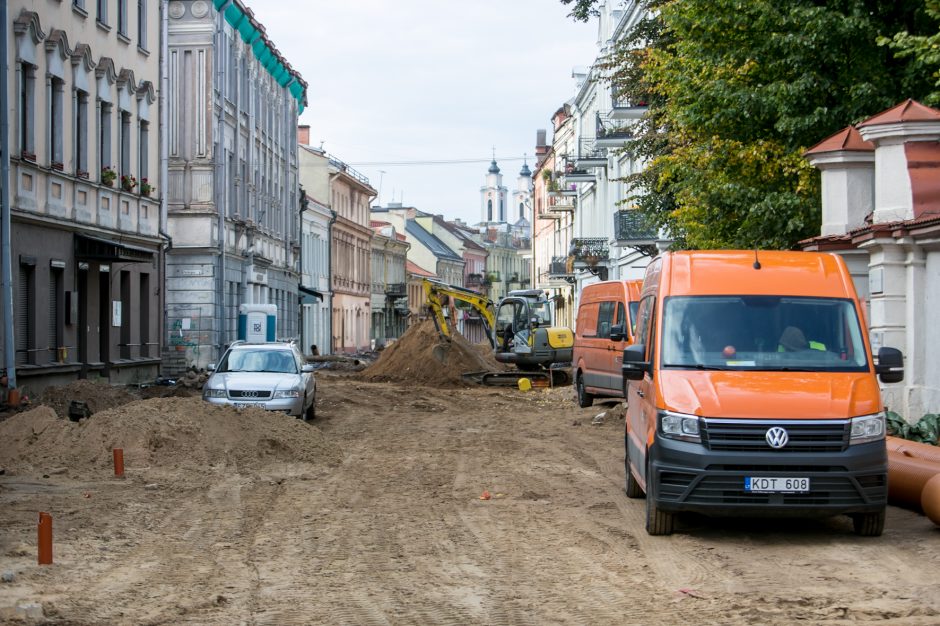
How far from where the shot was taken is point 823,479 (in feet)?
31.8

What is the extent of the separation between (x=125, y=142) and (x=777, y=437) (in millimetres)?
25376

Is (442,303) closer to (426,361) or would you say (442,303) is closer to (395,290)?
(426,361)

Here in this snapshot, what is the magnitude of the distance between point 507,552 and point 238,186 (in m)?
37.1

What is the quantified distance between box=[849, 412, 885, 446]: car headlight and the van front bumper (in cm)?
5

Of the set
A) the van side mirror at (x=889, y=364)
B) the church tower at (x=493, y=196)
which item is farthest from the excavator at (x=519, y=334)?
the church tower at (x=493, y=196)

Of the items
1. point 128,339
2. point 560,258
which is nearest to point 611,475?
point 128,339

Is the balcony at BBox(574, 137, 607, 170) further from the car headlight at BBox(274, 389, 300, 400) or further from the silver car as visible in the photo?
the car headlight at BBox(274, 389, 300, 400)

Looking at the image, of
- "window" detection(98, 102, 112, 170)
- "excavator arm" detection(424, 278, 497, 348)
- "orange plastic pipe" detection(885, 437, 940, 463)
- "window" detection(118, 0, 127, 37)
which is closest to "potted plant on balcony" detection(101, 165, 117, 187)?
"window" detection(98, 102, 112, 170)

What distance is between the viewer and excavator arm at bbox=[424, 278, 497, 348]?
1570 inches

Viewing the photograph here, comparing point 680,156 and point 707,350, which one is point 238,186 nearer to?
point 680,156

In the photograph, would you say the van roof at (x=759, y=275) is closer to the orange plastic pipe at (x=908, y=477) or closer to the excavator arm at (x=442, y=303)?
the orange plastic pipe at (x=908, y=477)

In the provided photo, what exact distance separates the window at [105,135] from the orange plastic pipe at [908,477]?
22355 mm

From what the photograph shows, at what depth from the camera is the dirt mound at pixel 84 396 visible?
2211cm

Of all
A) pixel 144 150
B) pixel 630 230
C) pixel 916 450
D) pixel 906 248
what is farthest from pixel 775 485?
pixel 630 230
